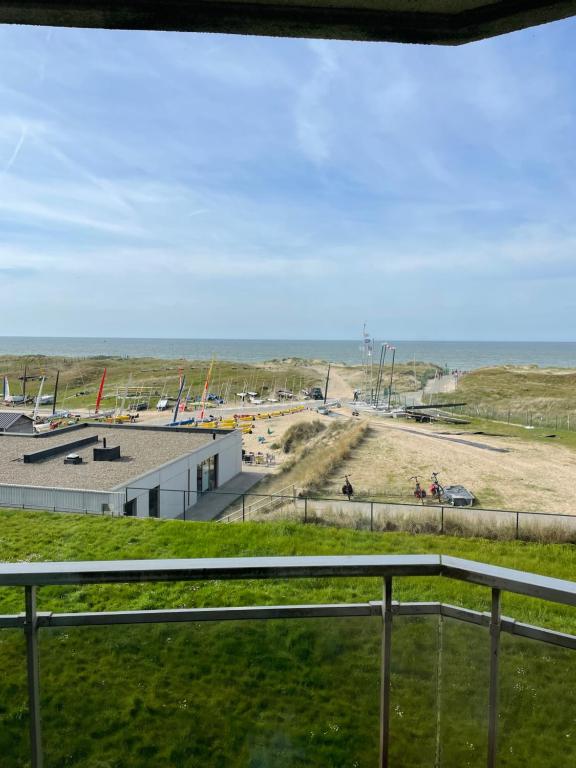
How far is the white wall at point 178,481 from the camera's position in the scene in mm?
13445

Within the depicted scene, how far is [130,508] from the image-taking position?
42.5ft

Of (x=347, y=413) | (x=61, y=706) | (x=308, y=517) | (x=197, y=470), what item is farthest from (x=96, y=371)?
(x=61, y=706)

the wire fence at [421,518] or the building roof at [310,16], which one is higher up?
the building roof at [310,16]

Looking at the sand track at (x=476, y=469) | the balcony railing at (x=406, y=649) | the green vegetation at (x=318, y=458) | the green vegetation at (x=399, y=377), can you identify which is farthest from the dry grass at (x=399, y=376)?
the balcony railing at (x=406, y=649)

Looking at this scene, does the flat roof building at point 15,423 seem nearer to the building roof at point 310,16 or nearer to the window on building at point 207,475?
the window on building at point 207,475

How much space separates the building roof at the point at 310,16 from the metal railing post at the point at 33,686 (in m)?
1.44

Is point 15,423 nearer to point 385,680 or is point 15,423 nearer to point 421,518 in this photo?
point 421,518

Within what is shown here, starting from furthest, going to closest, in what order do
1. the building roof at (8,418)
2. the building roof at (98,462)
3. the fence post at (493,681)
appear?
the building roof at (8,418), the building roof at (98,462), the fence post at (493,681)

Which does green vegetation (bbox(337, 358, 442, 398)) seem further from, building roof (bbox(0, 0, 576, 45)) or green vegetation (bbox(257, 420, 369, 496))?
building roof (bbox(0, 0, 576, 45))

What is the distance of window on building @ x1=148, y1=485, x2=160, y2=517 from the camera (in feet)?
45.9

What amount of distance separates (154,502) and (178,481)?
1.42m

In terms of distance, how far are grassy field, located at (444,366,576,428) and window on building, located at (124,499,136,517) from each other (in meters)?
27.6

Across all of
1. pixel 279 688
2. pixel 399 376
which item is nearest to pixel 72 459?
pixel 279 688

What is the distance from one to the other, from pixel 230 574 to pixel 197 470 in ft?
53.1
